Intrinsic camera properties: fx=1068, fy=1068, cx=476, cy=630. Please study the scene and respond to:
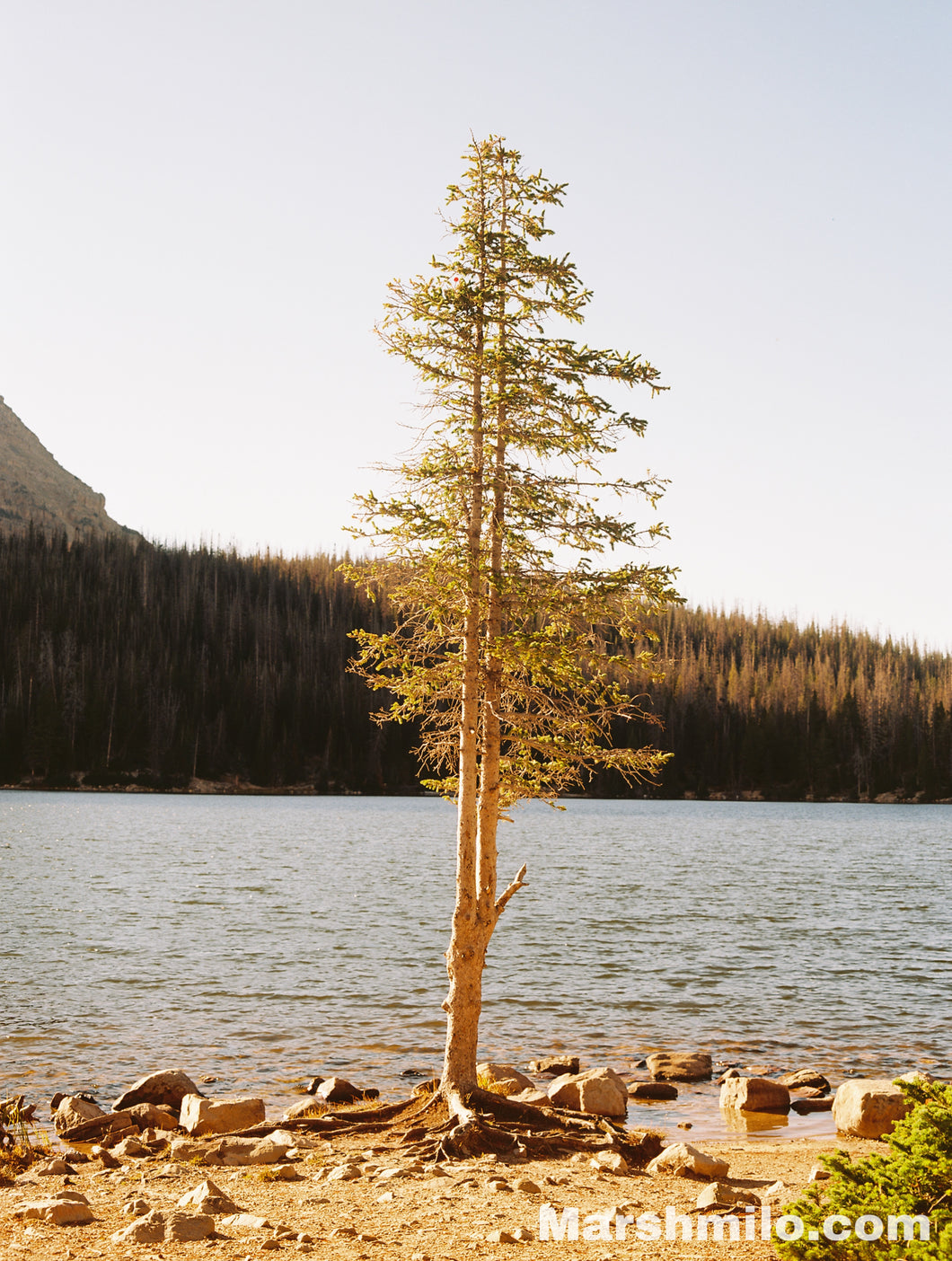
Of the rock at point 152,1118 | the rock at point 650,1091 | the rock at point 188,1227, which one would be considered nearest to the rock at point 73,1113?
the rock at point 152,1118

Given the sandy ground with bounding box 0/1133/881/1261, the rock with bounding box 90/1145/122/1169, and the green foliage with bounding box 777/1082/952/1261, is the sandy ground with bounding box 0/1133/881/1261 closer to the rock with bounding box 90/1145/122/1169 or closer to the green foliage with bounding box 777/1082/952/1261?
the rock with bounding box 90/1145/122/1169

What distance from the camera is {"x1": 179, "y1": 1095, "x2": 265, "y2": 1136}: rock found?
13492 millimetres

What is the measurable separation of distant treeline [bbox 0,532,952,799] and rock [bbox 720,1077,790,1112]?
115m

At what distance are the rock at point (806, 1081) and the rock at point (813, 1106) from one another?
631 millimetres

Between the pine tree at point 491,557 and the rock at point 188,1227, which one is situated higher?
the pine tree at point 491,557

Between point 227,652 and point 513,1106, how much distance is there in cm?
14771

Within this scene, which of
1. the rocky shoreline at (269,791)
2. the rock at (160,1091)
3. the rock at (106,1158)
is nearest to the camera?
the rock at (106,1158)

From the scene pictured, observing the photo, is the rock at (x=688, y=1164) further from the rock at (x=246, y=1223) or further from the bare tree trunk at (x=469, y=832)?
the rock at (x=246, y=1223)

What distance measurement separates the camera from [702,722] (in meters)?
147

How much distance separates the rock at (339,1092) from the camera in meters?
15.1

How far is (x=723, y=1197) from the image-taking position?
32.2 ft

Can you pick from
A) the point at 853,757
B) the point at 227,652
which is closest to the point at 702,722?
the point at 853,757

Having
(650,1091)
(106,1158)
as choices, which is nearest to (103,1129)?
(106,1158)

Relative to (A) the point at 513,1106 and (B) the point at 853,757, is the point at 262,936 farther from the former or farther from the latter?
(B) the point at 853,757
